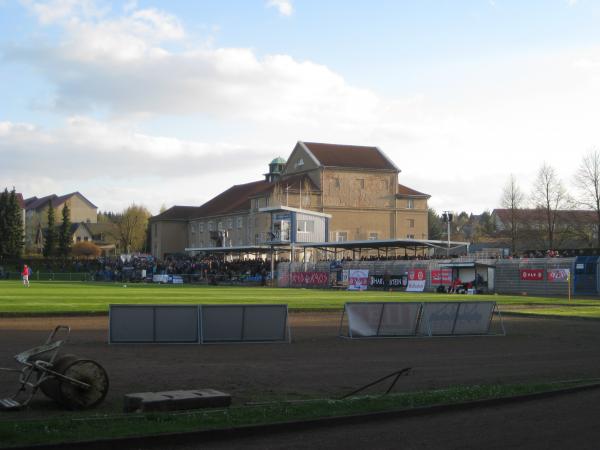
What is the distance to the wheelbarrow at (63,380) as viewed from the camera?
34.8 feet

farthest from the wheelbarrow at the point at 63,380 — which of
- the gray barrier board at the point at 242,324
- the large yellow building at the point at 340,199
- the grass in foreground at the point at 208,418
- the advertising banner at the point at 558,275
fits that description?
the large yellow building at the point at 340,199

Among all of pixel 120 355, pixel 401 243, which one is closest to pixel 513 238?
pixel 401 243

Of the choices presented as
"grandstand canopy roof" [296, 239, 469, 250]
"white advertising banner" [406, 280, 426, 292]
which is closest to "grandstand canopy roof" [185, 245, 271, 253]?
"grandstand canopy roof" [296, 239, 469, 250]

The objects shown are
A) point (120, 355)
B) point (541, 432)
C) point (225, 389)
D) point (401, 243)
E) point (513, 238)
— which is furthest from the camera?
point (513, 238)

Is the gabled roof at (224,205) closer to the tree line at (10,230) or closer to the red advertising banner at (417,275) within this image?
the tree line at (10,230)

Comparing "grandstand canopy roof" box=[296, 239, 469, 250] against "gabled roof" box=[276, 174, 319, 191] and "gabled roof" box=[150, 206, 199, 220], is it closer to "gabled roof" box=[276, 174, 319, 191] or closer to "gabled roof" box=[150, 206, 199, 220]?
"gabled roof" box=[276, 174, 319, 191]

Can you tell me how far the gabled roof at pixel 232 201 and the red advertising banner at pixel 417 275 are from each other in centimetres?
4242

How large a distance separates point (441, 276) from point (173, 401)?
161 ft

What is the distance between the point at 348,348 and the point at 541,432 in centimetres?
1069

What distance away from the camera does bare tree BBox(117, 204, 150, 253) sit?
140 metres

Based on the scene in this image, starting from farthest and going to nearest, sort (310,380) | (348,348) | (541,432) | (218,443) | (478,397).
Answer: (348,348) < (310,380) < (478,397) < (541,432) < (218,443)

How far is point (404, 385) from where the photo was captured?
13727mm

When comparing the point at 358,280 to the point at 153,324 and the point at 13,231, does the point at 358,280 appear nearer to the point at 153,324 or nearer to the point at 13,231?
the point at 153,324

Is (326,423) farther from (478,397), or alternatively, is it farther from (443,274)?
(443,274)
